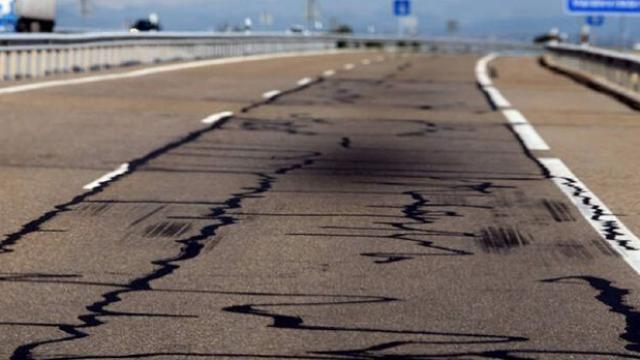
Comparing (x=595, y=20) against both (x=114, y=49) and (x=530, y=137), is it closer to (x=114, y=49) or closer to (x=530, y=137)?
(x=114, y=49)

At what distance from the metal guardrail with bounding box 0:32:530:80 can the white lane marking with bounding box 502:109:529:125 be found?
38.6 ft

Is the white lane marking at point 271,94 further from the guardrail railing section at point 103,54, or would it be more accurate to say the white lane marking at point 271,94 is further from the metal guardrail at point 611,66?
the metal guardrail at point 611,66

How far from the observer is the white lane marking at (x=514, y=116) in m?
23.2

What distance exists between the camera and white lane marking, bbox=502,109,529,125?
2316 cm

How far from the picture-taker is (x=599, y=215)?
1195 cm

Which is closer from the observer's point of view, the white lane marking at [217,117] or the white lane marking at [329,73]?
the white lane marking at [217,117]

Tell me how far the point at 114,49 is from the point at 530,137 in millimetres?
25772

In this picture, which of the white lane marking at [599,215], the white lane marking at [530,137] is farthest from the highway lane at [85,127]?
the white lane marking at [530,137]

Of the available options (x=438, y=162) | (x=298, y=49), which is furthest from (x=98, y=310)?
(x=298, y=49)

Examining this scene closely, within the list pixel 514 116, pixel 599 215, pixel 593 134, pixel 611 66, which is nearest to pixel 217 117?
pixel 514 116

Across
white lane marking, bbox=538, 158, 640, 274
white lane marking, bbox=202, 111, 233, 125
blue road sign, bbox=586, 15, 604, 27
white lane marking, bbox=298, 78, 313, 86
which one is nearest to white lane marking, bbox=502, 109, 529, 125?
white lane marking, bbox=202, 111, 233, 125

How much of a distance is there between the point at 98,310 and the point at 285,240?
2.66 m

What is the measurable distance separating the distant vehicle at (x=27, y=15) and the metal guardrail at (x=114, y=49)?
6.55 meters

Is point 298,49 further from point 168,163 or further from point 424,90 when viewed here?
point 168,163
